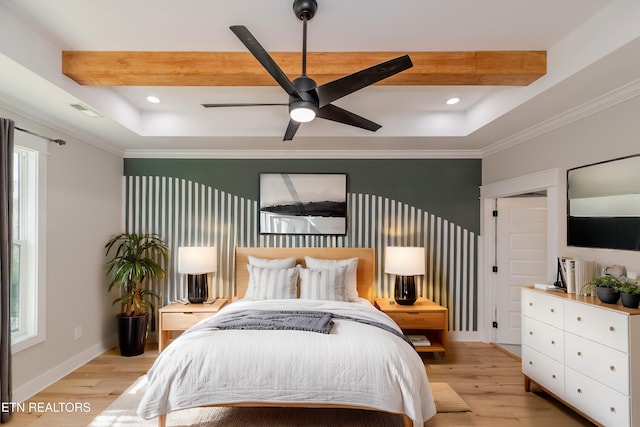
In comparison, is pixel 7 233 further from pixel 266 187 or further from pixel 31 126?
pixel 266 187

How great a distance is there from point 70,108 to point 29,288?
161cm

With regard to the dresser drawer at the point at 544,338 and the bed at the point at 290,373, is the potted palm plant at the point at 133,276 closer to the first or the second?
the bed at the point at 290,373

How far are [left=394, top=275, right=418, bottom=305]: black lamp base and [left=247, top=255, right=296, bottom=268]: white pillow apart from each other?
4.08ft

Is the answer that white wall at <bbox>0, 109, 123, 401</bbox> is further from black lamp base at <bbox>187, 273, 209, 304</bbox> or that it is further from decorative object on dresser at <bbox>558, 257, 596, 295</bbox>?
decorative object on dresser at <bbox>558, 257, 596, 295</bbox>

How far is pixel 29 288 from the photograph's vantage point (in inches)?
124

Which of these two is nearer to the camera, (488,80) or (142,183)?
(488,80)

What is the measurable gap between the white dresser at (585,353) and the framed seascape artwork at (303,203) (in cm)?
220

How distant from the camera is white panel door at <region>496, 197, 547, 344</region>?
4.36 meters

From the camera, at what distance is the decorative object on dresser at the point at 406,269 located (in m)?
3.95

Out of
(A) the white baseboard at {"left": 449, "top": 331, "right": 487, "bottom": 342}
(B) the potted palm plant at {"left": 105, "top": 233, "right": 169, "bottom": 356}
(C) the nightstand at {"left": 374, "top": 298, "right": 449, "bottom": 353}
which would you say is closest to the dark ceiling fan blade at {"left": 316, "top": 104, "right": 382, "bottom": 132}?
(C) the nightstand at {"left": 374, "top": 298, "right": 449, "bottom": 353}

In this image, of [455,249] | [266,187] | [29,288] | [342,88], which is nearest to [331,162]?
[266,187]

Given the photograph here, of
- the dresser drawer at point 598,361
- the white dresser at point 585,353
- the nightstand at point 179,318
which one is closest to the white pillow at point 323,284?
the nightstand at point 179,318

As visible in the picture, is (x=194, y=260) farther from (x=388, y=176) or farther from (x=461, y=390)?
(x=461, y=390)

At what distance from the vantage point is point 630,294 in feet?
7.52
